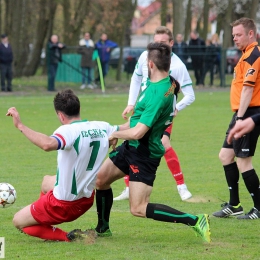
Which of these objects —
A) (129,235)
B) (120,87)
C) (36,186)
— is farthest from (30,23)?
(129,235)

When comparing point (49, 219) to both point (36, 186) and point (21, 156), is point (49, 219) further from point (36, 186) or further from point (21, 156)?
point (21, 156)

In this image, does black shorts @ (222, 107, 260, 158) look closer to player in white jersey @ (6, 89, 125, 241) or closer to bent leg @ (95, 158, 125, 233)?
bent leg @ (95, 158, 125, 233)

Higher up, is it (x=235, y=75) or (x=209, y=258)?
(x=235, y=75)

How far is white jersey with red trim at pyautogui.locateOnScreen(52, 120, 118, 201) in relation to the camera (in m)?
5.86

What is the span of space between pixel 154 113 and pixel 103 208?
112 centimetres

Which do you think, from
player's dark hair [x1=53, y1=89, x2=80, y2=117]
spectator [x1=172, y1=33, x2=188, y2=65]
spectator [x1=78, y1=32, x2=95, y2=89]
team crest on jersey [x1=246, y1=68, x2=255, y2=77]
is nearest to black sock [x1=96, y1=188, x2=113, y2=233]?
player's dark hair [x1=53, y1=89, x2=80, y2=117]

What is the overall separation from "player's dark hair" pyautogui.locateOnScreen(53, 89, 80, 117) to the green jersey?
583 millimetres

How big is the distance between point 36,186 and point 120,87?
19.6 metres

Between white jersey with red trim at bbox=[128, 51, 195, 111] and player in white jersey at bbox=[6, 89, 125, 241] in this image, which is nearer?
player in white jersey at bbox=[6, 89, 125, 241]

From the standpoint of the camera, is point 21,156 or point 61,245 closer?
point 61,245

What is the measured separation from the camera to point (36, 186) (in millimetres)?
8945

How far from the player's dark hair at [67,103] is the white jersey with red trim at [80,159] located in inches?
4.4

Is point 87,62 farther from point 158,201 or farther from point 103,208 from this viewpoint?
point 103,208

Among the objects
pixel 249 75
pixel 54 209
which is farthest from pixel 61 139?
pixel 249 75
